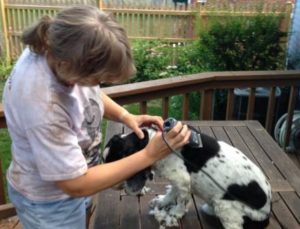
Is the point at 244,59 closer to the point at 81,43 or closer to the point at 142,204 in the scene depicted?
the point at 142,204

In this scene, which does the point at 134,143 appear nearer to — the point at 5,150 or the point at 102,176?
the point at 102,176

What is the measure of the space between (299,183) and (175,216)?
2.84 feet

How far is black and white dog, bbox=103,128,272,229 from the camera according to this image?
1.67 metres

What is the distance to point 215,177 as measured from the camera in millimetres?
1673

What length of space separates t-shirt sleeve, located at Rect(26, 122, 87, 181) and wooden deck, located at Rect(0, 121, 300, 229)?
692mm

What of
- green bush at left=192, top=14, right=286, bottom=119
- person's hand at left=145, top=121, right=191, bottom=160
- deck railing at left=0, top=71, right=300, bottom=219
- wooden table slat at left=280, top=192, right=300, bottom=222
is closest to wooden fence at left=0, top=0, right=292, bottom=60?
green bush at left=192, top=14, right=286, bottom=119

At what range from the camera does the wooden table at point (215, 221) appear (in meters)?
1.93

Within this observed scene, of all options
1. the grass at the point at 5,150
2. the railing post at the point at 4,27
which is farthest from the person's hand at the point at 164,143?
the railing post at the point at 4,27

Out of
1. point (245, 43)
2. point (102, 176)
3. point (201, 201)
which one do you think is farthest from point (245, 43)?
point (102, 176)

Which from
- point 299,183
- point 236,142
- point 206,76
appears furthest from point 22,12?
point 299,183

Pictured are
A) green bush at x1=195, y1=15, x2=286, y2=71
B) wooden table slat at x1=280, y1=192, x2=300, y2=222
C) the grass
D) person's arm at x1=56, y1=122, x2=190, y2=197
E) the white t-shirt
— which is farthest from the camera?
green bush at x1=195, y1=15, x2=286, y2=71

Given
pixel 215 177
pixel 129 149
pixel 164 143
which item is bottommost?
pixel 215 177

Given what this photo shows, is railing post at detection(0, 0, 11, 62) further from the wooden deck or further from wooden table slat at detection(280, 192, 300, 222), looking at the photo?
wooden table slat at detection(280, 192, 300, 222)

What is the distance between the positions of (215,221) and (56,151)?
101 centimetres
